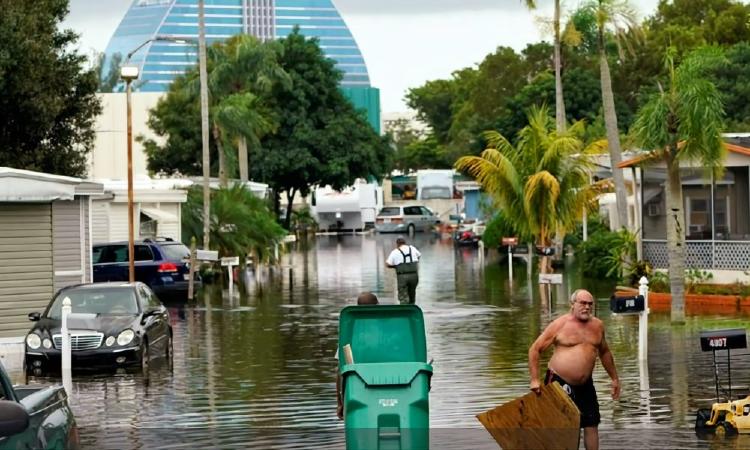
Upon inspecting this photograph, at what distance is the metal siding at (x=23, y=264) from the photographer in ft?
87.4

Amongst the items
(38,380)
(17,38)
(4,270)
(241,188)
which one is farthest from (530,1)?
(38,380)

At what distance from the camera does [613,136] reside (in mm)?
45625

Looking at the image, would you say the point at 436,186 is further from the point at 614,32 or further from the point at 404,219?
the point at 614,32

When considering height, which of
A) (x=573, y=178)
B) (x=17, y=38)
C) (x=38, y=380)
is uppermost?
(x=17, y=38)

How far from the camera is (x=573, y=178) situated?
43.0m

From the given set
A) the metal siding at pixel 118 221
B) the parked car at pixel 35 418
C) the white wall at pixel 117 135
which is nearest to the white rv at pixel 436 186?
the white wall at pixel 117 135

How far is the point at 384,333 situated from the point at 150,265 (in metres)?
27.4

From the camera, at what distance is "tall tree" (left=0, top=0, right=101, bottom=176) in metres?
43.9

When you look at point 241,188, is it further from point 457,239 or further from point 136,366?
point 136,366

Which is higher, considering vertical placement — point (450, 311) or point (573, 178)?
point (573, 178)

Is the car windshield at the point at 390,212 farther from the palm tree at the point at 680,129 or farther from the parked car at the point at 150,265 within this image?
the palm tree at the point at 680,129

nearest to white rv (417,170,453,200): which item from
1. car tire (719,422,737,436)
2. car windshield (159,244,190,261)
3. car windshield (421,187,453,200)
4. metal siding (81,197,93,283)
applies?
car windshield (421,187,453,200)

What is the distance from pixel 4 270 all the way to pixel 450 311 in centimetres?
1096

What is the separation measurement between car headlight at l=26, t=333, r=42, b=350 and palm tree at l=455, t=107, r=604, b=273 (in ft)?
69.3
